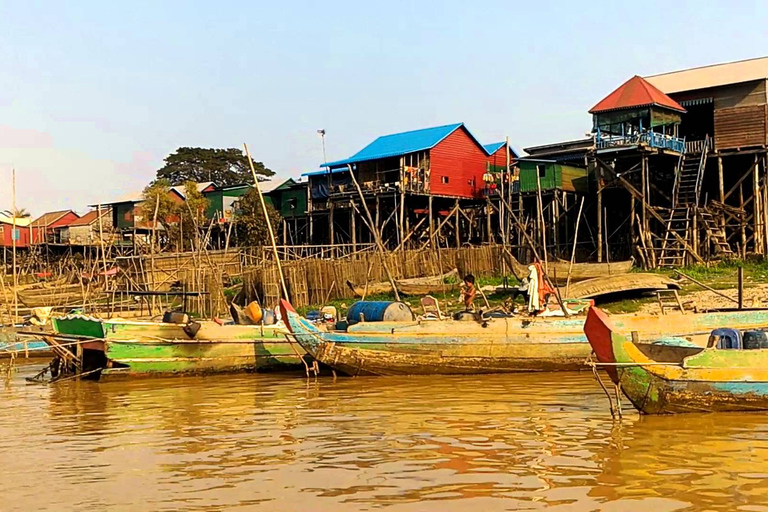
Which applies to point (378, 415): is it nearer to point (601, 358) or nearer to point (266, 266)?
point (601, 358)

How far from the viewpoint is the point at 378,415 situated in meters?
10.7

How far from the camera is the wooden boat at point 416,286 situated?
24016mm

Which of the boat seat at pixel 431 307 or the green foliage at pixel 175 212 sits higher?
the green foliage at pixel 175 212

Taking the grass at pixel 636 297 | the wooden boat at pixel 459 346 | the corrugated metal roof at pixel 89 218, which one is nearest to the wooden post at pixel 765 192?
the grass at pixel 636 297

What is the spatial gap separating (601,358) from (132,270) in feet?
80.9

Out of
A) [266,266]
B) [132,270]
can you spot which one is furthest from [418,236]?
[266,266]

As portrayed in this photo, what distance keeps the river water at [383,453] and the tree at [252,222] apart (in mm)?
28400

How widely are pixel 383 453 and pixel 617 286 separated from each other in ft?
41.9

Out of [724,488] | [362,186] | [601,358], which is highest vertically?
[362,186]

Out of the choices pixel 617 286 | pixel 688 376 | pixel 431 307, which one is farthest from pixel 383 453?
pixel 617 286

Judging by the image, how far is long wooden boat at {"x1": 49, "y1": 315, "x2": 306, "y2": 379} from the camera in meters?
15.0

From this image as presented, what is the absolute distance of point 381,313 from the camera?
48.3 feet

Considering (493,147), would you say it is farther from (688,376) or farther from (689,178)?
(688,376)

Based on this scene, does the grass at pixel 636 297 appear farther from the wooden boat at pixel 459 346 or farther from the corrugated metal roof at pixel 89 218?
the corrugated metal roof at pixel 89 218
